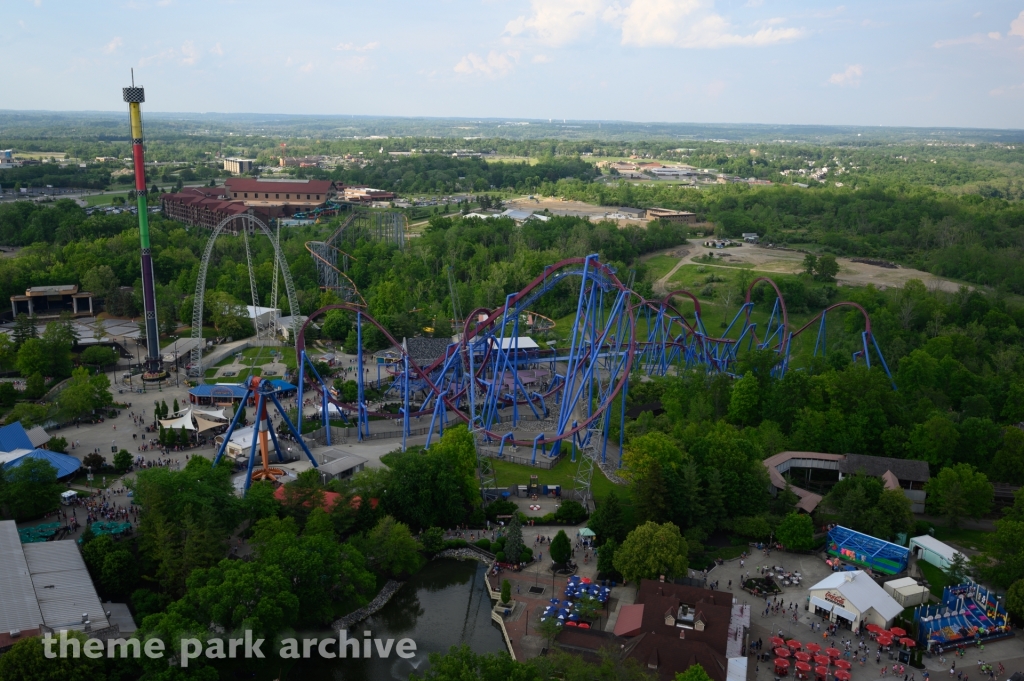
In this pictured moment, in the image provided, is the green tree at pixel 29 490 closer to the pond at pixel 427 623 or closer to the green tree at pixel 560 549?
the pond at pixel 427 623

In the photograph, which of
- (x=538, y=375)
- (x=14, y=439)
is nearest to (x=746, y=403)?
(x=538, y=375)

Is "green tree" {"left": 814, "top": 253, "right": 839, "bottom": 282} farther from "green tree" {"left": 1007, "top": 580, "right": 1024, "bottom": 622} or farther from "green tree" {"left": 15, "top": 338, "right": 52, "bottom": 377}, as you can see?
"green tree" {"left": 15, "top": 338, "right": 52, "bottom": 377}

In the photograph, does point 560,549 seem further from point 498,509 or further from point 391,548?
point 391,548

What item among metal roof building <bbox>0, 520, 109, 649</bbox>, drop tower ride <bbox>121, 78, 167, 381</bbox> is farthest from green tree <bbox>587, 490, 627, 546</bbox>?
drop tower ride <bbox>121, 78, 167, 381</bbox>

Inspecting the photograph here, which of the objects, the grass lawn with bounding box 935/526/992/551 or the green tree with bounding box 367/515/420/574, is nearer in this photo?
the green tree with bounding box 367/515/420/574

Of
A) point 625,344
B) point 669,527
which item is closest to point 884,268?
point 625,344
